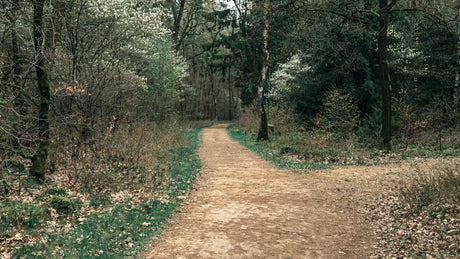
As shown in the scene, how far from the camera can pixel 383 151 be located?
1503cm

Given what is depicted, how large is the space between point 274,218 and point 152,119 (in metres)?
13.7

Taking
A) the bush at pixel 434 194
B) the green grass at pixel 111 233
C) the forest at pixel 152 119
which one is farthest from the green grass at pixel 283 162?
the green grass at pixel 111 233

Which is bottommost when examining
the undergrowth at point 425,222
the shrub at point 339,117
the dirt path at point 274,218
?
the dirt path at point 274,218

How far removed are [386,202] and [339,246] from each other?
109 inches

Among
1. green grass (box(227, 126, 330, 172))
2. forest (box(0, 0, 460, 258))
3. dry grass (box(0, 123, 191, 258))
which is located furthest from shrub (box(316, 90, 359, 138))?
dry grass (box(0, 123, 191, 258))

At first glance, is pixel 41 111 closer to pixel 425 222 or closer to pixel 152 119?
pixel 425 222

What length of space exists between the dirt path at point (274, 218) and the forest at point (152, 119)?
580mm

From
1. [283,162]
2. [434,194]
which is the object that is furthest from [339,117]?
[434,194]

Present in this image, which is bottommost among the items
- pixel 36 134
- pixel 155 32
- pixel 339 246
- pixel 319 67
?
pixel 339 246

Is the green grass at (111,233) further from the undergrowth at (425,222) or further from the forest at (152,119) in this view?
the undergrowth at (425,222)

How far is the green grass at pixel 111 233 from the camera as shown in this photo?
16.6 ft

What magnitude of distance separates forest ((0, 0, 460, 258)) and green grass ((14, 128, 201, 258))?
0.10 feet

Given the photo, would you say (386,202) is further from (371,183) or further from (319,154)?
(319,154)

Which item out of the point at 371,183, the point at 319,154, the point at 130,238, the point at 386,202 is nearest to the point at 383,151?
the point at 319,154
